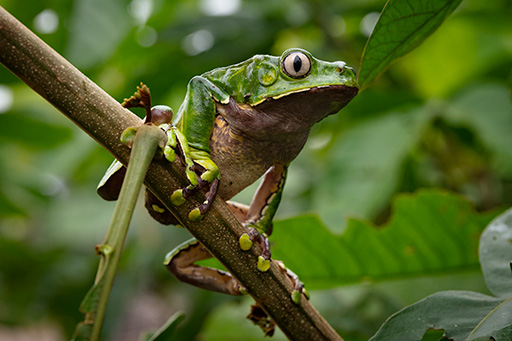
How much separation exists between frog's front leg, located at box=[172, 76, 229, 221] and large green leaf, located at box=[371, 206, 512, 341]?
1.41 ft

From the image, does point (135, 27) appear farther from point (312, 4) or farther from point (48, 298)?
point (48, 298)

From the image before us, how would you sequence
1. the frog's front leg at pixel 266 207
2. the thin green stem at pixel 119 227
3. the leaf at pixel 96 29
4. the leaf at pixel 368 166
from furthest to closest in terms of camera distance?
1. the leaf at pixel 96 29
2. the leaf at pixel 368 166
3. the frog's front leg at pixel 266 207
4. the thin green stem at pixel 119 227

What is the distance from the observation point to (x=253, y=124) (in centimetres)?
118

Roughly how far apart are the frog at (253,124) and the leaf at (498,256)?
415mm

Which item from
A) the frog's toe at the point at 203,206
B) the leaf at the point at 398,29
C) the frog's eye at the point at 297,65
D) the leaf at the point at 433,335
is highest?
the frog's eye at the point at 297,65

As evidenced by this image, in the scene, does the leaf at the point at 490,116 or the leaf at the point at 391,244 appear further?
the leaf at the point at 490,116

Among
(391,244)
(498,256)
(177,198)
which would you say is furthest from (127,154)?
(391,244)

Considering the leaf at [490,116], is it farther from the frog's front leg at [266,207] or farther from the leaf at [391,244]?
the frog's front leg at [266,207]

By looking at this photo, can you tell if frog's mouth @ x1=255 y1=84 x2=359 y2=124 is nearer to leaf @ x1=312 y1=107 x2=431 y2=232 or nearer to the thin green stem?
the thin green stem

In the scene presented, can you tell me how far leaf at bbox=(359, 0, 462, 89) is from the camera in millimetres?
1101

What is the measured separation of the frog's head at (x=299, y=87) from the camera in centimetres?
112

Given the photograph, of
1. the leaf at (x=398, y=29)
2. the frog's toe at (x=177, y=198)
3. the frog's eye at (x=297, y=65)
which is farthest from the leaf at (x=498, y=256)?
the frog's toe at (x=177, y=198)

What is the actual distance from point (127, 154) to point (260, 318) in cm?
54

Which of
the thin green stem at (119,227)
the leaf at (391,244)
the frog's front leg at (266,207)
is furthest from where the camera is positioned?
the leaf at (391,244)
